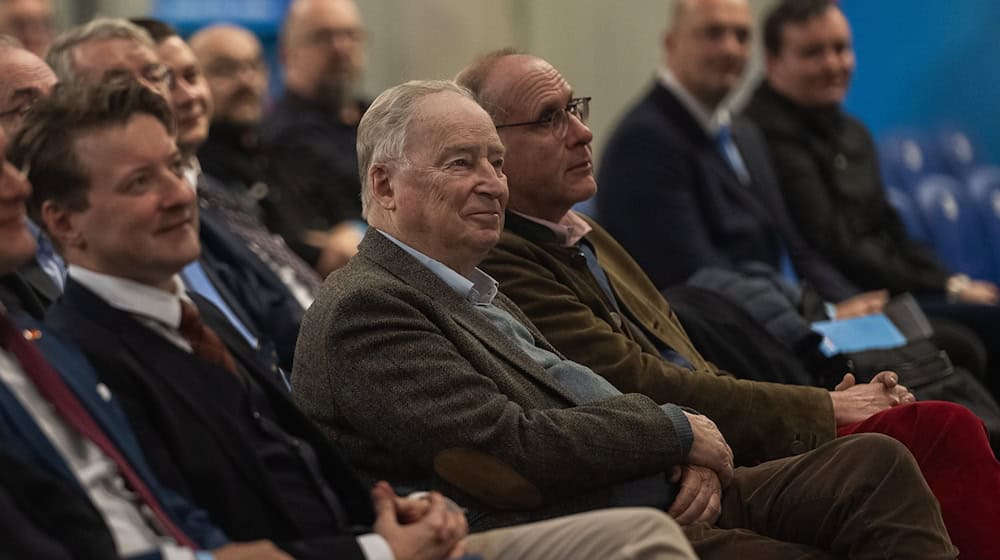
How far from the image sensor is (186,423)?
2.36 meters

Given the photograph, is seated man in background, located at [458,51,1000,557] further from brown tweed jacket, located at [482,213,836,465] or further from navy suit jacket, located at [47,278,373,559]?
navy suit jacket, located at [47,278,373,559]

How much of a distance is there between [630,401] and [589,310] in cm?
48

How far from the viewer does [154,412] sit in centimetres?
235

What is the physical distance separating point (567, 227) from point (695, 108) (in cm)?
210

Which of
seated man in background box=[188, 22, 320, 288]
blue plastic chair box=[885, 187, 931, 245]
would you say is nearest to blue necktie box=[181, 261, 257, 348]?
seated man in background box=[188, 22, 320, 288]

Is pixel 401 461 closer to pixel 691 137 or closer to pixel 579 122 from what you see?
pixel 579 122

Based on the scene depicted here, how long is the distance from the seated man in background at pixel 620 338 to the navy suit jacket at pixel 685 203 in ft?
5.02

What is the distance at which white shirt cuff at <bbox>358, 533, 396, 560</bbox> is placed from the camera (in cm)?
238

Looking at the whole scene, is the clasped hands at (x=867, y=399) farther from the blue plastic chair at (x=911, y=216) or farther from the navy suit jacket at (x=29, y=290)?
the blue plastic chair at (x=911, y=216)

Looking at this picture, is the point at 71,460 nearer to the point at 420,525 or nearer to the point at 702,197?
the point at 420,525

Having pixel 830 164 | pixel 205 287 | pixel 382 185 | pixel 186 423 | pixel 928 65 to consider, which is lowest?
pixel 928 65

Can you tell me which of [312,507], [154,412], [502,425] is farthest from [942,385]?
Answer: [154,412]

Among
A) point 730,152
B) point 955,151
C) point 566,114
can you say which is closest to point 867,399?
point 566,114

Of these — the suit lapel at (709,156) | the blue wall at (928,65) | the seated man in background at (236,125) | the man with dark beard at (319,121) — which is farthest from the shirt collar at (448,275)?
the blue wall at (928,65)
